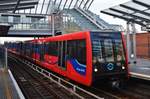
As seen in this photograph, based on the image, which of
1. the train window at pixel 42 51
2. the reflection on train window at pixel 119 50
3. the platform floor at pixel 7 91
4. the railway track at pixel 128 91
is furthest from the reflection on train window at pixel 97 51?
the train window at pixel 42 51

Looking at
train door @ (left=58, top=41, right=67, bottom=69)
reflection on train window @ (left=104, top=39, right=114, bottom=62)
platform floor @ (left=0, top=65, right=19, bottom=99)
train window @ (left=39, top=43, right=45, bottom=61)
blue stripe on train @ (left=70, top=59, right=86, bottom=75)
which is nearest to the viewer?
platform floor @ (left=0, top=65, right=19, bottom=99)

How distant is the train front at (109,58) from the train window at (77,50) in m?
0.73

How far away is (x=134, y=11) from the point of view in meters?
22.1

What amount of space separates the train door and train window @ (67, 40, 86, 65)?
0.96 metres

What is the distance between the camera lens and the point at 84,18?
221 feet

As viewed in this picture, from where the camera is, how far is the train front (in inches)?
613

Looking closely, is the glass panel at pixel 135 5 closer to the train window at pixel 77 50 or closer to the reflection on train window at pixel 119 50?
the train window at pixel 77 50

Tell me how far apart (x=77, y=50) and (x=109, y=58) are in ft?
6.57

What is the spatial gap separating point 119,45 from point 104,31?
3.27ft

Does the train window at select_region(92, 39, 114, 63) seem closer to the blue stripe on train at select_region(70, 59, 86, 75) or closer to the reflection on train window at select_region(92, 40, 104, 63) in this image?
the reflection on train window at select_region(92, 40, 104, 63)

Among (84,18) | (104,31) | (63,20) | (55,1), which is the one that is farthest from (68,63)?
(55,1)

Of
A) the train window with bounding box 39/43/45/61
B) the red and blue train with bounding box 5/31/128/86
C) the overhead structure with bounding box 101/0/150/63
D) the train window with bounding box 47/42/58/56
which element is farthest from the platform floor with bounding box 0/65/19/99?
→ the train window with bounding box 39/43/45/61

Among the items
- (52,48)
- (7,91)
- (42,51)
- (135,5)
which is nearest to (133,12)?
(135,5)

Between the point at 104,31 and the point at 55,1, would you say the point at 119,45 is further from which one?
the point at 55,1
